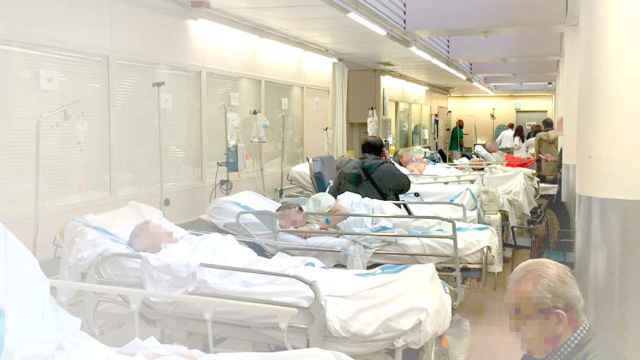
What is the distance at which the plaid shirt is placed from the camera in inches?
83.4

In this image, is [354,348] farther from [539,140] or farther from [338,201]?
[539,140]

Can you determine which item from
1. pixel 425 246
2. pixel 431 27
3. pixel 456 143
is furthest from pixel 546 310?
pixel 456 143

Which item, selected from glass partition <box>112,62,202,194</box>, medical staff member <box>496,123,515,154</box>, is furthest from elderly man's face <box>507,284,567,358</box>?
medical staff member <box>496,123,515,154</box>

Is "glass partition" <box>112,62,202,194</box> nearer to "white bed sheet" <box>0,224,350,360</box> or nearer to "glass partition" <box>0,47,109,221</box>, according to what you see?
"glass partition" <box>0,47,109,221</box>

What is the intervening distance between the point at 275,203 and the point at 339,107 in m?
4.88

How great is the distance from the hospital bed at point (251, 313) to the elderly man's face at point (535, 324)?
141cm

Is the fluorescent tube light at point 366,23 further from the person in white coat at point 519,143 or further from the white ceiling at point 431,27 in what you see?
the person in white coat at point 519,143

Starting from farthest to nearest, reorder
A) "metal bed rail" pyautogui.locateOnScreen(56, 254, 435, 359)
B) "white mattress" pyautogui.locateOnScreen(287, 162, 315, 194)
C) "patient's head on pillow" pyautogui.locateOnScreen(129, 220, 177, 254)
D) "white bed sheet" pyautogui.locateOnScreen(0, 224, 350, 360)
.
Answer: "white mattress" pyautogui.locateOnScreen(287, 162, 315, 194) < "patient's head on pillow" pyautogui.locateOnScreen(129, 220, 177, 254) < "metal bed rail" pyautogui.locateOnScreen(56, 254, 435, 359) < "white bed sheet" pyautogui.locateOnScreen(0, 224, 350, 360)

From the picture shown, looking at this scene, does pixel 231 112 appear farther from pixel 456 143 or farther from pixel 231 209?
pixel 456 143

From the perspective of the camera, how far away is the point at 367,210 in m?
6.32

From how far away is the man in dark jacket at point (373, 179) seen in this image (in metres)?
6.83

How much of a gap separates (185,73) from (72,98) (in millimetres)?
1879

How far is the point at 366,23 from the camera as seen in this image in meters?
7.53

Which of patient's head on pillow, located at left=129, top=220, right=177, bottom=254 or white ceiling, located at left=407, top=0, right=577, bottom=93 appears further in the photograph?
white ceiling, located at left=407, top=0, right=577, bottom=93
